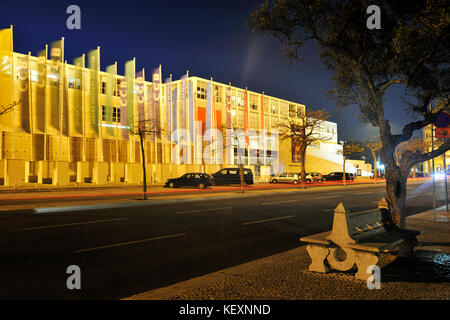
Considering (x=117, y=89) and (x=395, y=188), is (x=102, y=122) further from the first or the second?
(x=395, y=188)

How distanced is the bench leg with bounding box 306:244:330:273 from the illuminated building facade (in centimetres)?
2252

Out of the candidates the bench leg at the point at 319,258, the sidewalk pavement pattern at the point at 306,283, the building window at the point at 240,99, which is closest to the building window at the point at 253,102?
the building window at the point at 240,99

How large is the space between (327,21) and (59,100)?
38.2m

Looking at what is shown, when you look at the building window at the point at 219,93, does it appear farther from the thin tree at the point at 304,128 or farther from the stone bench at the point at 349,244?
the stone bench at the point at 349,244

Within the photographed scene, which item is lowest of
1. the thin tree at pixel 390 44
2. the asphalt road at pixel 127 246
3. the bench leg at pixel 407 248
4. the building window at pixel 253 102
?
the asphalt road at pixel 127 246

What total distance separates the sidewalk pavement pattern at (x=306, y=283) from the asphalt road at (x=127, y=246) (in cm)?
83

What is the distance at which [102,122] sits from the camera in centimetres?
4472

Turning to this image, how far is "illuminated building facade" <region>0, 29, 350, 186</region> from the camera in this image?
36531mm

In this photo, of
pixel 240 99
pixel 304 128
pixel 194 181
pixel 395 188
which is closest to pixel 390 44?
pixel 395 188

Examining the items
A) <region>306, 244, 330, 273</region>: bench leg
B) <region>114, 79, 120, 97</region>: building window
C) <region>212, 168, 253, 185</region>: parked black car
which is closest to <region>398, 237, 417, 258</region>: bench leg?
<region>306, 244, 330, 273</region>: bench leg

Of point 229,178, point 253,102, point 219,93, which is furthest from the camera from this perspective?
point 253,102

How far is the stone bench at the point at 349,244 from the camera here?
497 cm

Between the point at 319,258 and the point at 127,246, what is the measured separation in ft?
15.5
